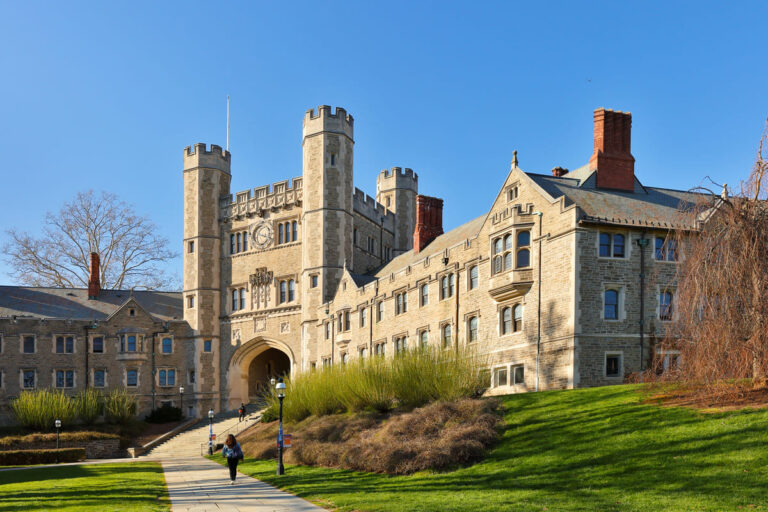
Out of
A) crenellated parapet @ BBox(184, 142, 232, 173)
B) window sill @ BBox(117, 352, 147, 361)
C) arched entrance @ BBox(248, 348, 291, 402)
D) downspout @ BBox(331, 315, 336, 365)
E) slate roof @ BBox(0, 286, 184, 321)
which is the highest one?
crenellated parapet @ BBox(184, 142, 232, 173)

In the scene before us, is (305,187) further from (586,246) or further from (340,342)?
(586,246)

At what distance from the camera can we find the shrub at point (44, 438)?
44.8 metres

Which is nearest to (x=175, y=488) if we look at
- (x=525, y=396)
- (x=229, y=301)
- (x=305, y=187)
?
(x=525, y=396)

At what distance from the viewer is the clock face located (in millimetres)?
57875

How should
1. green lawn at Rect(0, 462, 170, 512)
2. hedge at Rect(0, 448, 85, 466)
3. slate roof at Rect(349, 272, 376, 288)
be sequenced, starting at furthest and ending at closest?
1. slate roof at Rect(349, 272, 376, 288)
2. hedge at Rect(0, 448, 85, 466)
3. green lawn at Rect(0, 462, 170, 512)

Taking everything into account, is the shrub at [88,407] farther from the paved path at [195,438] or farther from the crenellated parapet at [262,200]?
the crenellated parapet at [262,200]

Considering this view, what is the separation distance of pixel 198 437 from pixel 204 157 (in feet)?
72.4

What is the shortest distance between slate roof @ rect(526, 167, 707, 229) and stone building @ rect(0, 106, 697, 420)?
9cm

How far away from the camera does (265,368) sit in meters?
62.1

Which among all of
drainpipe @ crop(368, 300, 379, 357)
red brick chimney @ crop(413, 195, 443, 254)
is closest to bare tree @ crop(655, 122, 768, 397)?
drainpipe @ crop(368, 300, 379, 357)

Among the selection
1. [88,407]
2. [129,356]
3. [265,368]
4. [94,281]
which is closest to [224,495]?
[88,407]

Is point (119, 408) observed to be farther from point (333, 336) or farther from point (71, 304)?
point (333, 336)

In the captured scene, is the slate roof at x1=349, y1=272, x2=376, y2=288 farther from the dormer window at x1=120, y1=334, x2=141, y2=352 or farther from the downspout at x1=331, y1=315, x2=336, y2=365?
the dormer window at x1=120, y1=334, x2=141, y2=352

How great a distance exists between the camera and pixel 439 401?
82.3 feet
